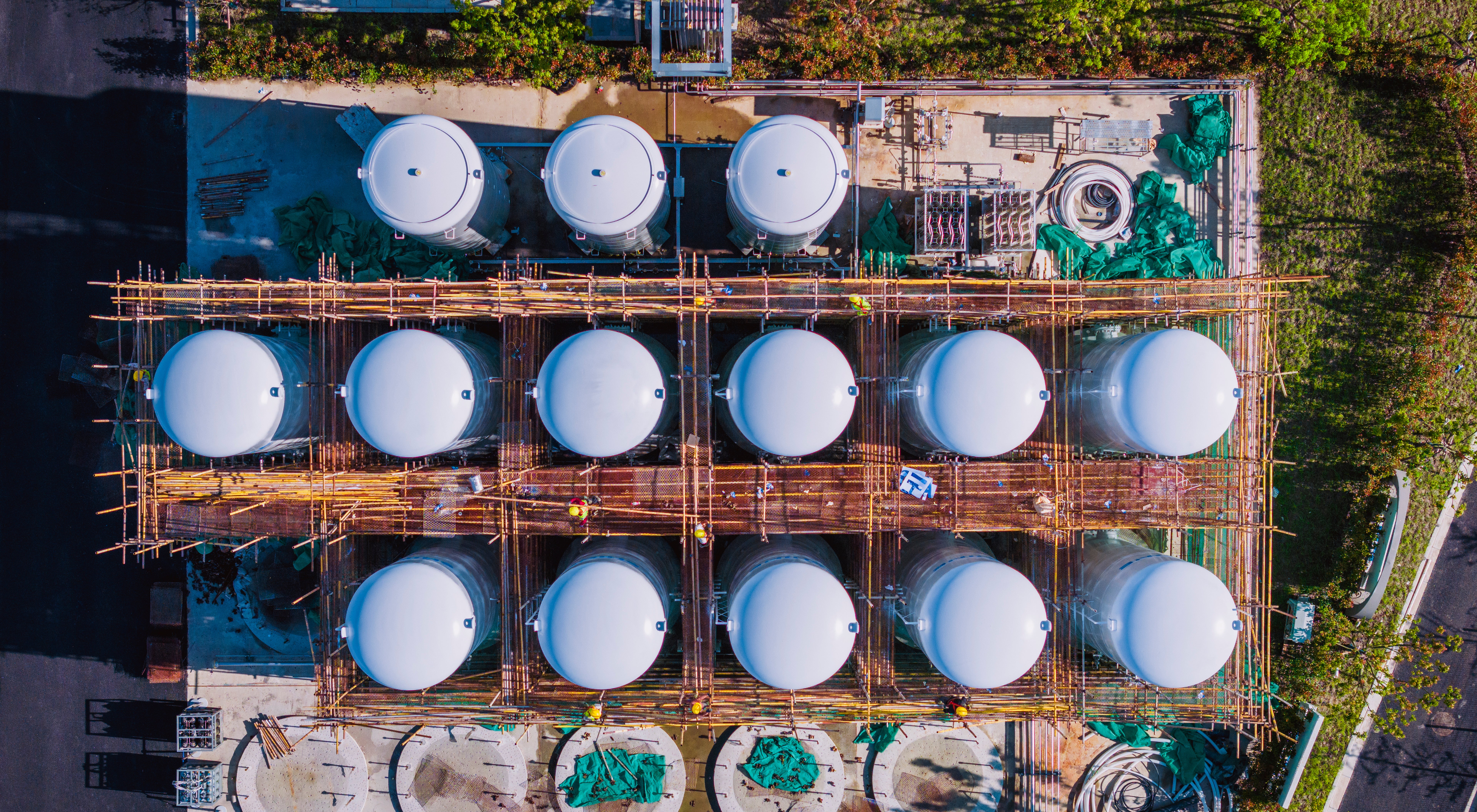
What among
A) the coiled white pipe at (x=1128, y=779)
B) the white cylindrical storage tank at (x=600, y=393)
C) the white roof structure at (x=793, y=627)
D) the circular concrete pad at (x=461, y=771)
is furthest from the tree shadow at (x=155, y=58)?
the coiled white pipe at (x=1128, y=779)

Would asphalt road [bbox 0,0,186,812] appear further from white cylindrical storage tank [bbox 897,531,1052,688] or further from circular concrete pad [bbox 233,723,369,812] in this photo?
white cylindrical storage tank [bbox 897,531,1052,688]

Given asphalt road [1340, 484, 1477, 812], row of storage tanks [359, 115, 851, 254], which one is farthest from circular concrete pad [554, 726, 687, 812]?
asphalt road [1340, 484, 1477, 812]

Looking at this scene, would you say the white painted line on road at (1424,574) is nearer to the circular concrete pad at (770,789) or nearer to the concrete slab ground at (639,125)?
the concrete slab ground at (639,125)

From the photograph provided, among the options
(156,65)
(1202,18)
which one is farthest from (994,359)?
(156,65)

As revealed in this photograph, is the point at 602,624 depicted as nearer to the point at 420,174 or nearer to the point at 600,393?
the point at 600,393

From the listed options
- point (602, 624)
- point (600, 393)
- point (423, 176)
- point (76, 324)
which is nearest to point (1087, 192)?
point (600, 393)
